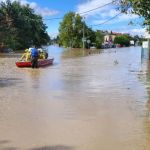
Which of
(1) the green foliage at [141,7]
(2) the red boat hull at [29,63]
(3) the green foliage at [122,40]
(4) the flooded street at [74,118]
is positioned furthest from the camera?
(3) the green foliage at [122,40]

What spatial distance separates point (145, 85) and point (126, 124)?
984 cm

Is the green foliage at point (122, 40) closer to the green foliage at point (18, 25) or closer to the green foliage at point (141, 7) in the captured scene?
the green foliage at point (18, 25)

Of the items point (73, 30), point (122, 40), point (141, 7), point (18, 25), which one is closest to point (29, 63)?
point (141, 7)

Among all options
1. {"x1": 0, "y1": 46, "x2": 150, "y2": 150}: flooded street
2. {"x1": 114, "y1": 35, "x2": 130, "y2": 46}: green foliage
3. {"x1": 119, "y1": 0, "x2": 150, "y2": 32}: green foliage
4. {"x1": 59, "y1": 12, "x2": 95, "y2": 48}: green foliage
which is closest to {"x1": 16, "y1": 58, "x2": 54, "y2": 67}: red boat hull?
{"x1": 0, "y1": 46, "x2": 150, "y2": 150}: flooded street

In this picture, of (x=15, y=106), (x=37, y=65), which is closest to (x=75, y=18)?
(x=37, y=65)

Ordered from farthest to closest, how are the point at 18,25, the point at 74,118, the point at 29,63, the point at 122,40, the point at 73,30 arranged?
the point at 122,40 → the point at 73,30 → the point at 18,25 → the point at 29,63 → the point at 74,118

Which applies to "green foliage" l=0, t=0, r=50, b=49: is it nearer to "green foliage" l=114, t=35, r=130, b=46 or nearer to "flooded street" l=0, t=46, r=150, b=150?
"flooded street" l=0, t=46, r=150, b=150

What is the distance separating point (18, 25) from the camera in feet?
270

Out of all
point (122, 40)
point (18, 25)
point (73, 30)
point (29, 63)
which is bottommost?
point (122, 40)

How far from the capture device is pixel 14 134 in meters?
9.98

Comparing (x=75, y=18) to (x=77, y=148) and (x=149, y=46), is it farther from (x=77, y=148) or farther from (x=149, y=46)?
(x=77, y=148)

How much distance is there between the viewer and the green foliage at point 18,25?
3046 inches

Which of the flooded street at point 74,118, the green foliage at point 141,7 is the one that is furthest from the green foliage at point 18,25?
the green foliage at point 141,7

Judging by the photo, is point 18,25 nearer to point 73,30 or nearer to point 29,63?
point 73,30
